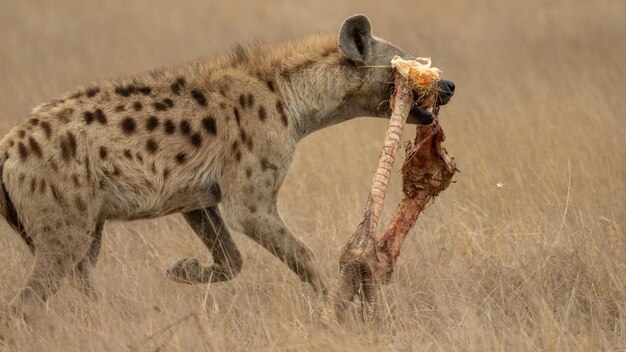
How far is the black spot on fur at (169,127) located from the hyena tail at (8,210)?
0.64 meters

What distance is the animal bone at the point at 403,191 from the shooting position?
466 cm

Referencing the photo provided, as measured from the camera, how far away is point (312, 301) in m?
5.01

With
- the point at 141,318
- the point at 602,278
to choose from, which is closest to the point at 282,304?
the point at 141,318

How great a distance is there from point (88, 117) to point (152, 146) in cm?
28

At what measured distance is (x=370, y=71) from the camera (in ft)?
17.7

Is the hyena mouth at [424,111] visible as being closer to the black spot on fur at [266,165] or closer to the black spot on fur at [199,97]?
the black spot on fur at [266,165]

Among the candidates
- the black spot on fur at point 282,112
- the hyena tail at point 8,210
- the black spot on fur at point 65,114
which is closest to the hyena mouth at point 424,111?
the black spot on fur at point 282,112

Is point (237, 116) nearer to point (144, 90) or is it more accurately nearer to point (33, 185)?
point (144, 90)

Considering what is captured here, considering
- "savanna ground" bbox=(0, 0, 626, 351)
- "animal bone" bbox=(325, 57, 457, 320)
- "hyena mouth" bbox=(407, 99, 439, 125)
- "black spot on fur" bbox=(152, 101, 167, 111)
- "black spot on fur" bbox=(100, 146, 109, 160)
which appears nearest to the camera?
"savanna ground" bbox=(0, 0, 626, 351)

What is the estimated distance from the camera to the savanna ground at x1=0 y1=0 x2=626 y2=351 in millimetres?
4543

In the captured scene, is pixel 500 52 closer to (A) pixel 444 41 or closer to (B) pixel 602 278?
(A) pixel 444 41

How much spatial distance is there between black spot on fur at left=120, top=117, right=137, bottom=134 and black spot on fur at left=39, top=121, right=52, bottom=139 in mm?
287

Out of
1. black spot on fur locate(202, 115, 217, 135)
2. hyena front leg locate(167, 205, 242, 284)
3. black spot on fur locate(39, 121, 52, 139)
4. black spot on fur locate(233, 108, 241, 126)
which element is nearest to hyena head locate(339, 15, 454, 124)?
black spot on fur locate(233, 108, 241, 126)

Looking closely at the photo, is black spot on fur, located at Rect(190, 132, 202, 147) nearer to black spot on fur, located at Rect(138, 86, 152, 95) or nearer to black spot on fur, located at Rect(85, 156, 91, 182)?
black spot on fur, located at Rect(138, 86, 152, 95)
